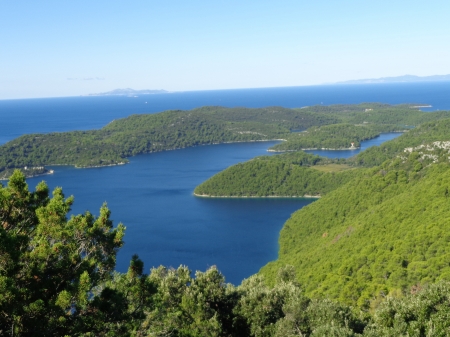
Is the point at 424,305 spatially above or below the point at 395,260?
above

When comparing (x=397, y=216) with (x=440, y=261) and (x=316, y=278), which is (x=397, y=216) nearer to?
(x=316, y=278)

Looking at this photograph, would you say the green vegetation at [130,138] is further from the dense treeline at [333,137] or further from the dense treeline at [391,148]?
the dense treeline at [391,148]

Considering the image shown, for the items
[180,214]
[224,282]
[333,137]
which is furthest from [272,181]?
[333,137]

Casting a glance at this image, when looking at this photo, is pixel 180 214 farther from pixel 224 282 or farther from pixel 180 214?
pixel 224 282

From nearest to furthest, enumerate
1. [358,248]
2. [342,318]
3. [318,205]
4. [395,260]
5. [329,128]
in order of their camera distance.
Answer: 1. [342,318]
2. [395,260]
3. [358,248]
4. [318,205]
5. [329,128]

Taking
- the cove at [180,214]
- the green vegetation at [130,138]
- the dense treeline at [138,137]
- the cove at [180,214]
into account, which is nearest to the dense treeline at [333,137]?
the dense treeline at [138,137]

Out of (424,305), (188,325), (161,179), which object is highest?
(424,305)

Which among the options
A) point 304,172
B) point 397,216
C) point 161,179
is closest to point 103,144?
point 161,179
